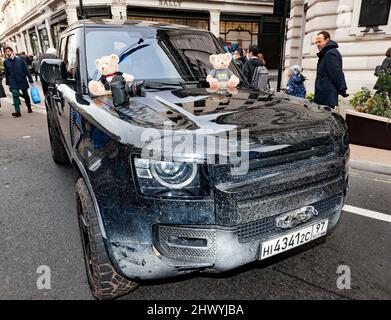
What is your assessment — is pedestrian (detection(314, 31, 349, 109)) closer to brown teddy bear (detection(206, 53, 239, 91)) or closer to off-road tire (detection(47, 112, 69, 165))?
brown teddy bear (detection(206, 53, 239, 91))

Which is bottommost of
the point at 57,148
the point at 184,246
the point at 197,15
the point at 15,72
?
the point at 57,148

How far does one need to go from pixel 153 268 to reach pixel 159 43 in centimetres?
226

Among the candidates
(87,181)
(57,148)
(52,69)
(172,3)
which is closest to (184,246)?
(87,181)

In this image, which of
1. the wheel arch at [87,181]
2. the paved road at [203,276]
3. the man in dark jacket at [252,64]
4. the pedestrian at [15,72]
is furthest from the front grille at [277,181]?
the pedestrian at [15,72]

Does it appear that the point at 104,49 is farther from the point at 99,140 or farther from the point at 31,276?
the point at 31,276

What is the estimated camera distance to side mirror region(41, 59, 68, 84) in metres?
2.91

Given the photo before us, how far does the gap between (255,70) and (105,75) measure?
5.02 meters

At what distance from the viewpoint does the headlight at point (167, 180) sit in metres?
1.64

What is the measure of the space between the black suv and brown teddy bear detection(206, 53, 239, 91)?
1.84 ft

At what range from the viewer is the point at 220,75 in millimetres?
3031

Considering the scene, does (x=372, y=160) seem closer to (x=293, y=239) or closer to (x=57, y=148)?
(x=293, y=239)

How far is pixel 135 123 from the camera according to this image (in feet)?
5.97

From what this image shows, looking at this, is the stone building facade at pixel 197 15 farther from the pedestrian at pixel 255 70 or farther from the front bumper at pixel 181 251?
the front bumper at pixel 181 251

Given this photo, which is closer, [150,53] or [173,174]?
[173,174]
